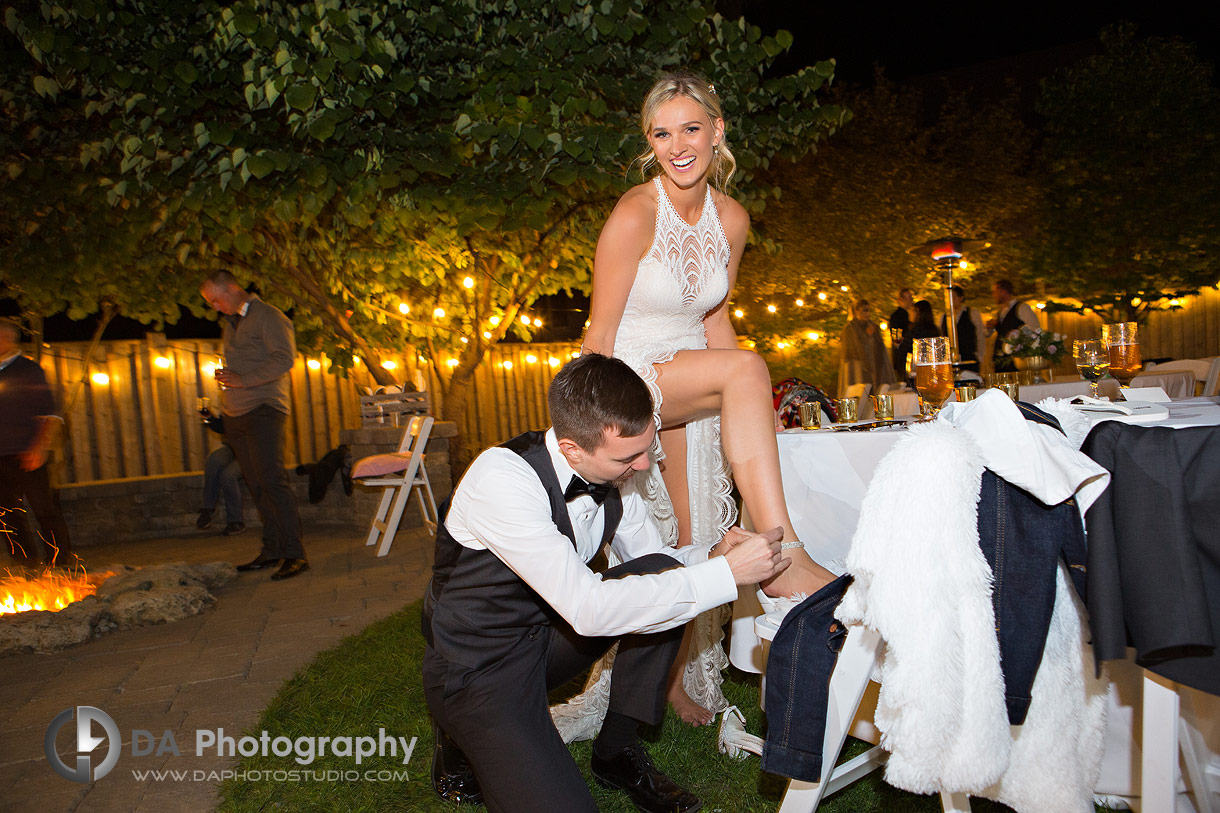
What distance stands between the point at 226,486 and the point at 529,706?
6.68 metres

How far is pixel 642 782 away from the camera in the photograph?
2.18 m

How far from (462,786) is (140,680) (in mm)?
2016

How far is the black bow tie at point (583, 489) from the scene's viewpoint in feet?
6.26

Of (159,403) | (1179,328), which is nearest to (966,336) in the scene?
(159,403)

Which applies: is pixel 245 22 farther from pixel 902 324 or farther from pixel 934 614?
pixel 902 324

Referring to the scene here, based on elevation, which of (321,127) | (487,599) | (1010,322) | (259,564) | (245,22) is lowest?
(259,564)

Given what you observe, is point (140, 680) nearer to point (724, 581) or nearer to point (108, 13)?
point (724, 581)

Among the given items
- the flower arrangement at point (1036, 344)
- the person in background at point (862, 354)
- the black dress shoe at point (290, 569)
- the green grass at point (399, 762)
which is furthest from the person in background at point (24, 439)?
the person in background at point (862, 354)

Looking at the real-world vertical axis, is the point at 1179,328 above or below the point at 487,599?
above

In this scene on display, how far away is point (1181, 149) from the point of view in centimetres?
1176

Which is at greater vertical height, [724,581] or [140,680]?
[724,581]

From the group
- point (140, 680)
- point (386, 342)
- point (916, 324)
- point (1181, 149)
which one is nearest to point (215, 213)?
point (140, 680)

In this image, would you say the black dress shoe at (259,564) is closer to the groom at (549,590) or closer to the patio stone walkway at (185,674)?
the patio stone walkway at (185,674)

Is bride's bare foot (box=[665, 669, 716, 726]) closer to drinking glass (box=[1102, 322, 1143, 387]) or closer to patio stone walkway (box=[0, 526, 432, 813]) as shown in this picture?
patio stone walkway (box=[0, 526, 432, 813])
